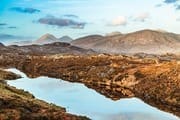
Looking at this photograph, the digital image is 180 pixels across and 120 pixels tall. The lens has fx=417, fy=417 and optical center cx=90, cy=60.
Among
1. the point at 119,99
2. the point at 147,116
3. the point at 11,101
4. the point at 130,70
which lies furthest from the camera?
the point at 130,70

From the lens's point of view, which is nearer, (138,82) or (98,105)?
(98,105)

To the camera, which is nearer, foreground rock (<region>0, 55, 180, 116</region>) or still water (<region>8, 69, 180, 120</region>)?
still water (<region>8, 69, 180, 120</region>)

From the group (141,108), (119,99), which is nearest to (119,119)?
(141,108)

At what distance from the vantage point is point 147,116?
8225 centimetres

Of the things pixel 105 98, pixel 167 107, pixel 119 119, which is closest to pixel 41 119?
pixel 119 119

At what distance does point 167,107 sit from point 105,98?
19.8 meters

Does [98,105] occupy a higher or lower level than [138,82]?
lower

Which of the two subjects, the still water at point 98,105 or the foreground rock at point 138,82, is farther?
the foreground rock at point 138,82

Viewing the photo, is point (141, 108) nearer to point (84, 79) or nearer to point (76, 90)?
point (76, 90)

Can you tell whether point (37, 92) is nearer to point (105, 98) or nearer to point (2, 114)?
point (105, 98)

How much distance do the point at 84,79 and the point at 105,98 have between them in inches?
A: 2282

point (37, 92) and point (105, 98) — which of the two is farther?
point (37, 92)

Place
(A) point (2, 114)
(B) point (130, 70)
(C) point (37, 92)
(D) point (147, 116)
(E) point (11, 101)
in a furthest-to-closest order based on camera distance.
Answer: (B) point (130, 70), (C) point (37, 92), (D) point (147, 116), (E) point (11, 101), (A) point (2, 114)

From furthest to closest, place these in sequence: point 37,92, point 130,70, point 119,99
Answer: point 130,70 → point 37,92 → point 119,99
